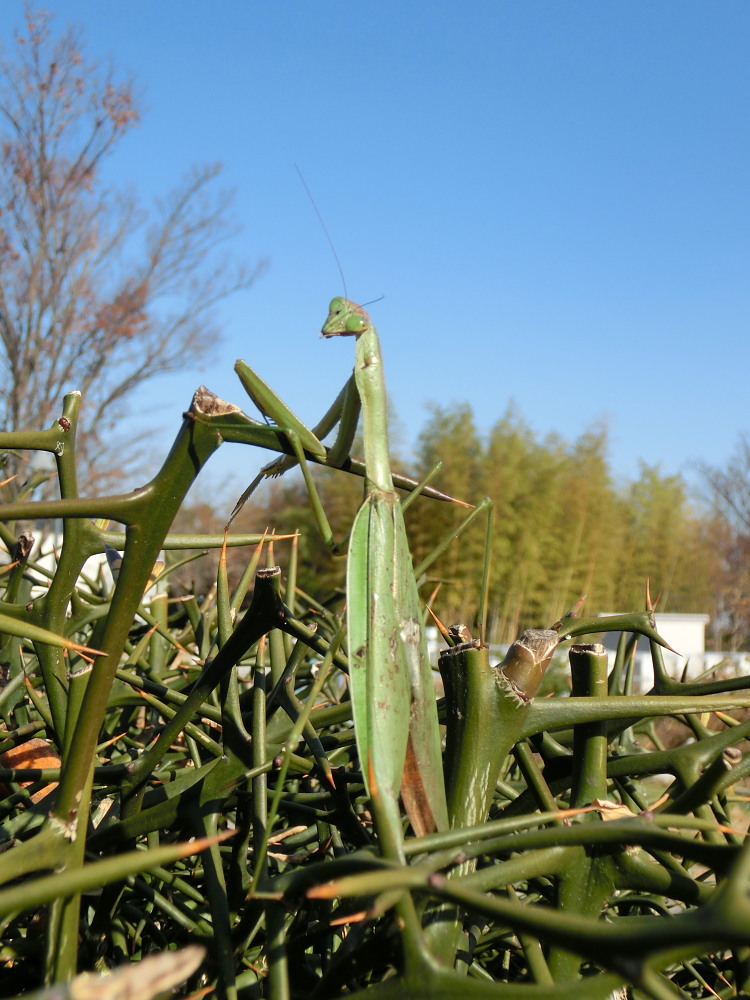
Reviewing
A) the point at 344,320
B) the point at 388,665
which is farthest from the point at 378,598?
the point at 344,320

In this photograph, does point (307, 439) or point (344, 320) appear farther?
point (344, 320)

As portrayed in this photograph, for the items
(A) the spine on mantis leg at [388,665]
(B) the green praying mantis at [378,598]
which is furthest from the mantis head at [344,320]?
(A) the spine on mantis leg at [388,665]

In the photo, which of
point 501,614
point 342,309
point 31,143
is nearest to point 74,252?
point 31,143

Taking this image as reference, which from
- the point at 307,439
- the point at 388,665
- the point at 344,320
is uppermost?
the point at 344,320

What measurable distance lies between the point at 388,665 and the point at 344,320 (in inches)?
16.0

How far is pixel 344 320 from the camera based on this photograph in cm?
82

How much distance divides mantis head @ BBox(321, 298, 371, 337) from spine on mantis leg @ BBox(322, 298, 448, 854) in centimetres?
11

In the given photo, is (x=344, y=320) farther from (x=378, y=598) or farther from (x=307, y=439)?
(x=378, y=598)

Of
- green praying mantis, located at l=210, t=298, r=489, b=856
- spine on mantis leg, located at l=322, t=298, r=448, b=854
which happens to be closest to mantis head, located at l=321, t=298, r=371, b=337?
green praying mantis, located at l=210, t=298, r=489, b=856

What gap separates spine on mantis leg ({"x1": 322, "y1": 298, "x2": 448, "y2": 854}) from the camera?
0.46 metres

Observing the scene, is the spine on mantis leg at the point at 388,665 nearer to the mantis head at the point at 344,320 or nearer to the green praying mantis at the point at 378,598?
the green praying mantis at the point at 378,598

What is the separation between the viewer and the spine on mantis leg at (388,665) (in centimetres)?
46

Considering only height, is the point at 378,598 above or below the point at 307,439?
below

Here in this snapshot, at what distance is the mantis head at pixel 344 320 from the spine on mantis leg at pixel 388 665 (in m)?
0.11
